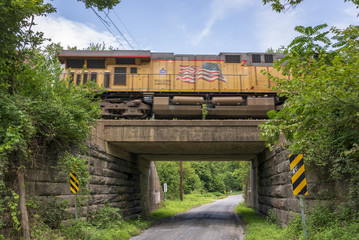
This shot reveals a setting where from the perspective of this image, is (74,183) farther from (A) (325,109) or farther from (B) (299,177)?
(A) (325,109)

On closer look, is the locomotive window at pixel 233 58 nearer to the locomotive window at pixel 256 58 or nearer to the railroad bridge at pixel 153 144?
the locomotive window at pixel 256 58

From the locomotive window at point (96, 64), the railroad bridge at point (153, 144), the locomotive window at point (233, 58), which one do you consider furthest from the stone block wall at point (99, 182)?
the locomotive window at point (233, 58)

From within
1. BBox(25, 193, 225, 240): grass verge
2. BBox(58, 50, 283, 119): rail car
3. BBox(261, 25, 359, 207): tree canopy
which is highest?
BBox(58, 50, 283, 119): rail car

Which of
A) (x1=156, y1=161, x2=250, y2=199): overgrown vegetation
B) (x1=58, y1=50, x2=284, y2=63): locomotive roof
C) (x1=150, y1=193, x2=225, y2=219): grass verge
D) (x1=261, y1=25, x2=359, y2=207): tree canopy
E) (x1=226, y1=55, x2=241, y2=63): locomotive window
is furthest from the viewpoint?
(x1=156, y1=161, x2=250, y2=199): overgrown vegetation

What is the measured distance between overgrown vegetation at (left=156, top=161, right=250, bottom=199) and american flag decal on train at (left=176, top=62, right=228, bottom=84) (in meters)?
14.8

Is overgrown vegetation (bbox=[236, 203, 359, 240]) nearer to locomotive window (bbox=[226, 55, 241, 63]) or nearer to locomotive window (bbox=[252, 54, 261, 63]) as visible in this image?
locomotive window (bbox=[226, 55, 241, 63])

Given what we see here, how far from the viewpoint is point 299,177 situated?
6.64 meters

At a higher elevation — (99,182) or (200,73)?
(200,73)

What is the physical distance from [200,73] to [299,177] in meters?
11.9

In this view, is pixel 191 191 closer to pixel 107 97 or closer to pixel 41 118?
pixel 107 97

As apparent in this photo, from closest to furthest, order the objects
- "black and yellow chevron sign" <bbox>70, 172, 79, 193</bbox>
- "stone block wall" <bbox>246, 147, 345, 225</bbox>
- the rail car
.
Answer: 1. "stone block wall" <bbox>246, 147, 345, 225</bbox>
2. "black and yellow chevron sign" <bbox>70, 172, 79, 193</bbox>
3. the rail car

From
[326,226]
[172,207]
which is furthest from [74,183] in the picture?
[172,207]

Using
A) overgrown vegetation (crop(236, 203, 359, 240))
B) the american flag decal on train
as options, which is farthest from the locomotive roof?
overgrown vegetation (crop(236, 203, 359, 240))

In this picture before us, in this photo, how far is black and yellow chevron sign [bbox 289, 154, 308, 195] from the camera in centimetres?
659
